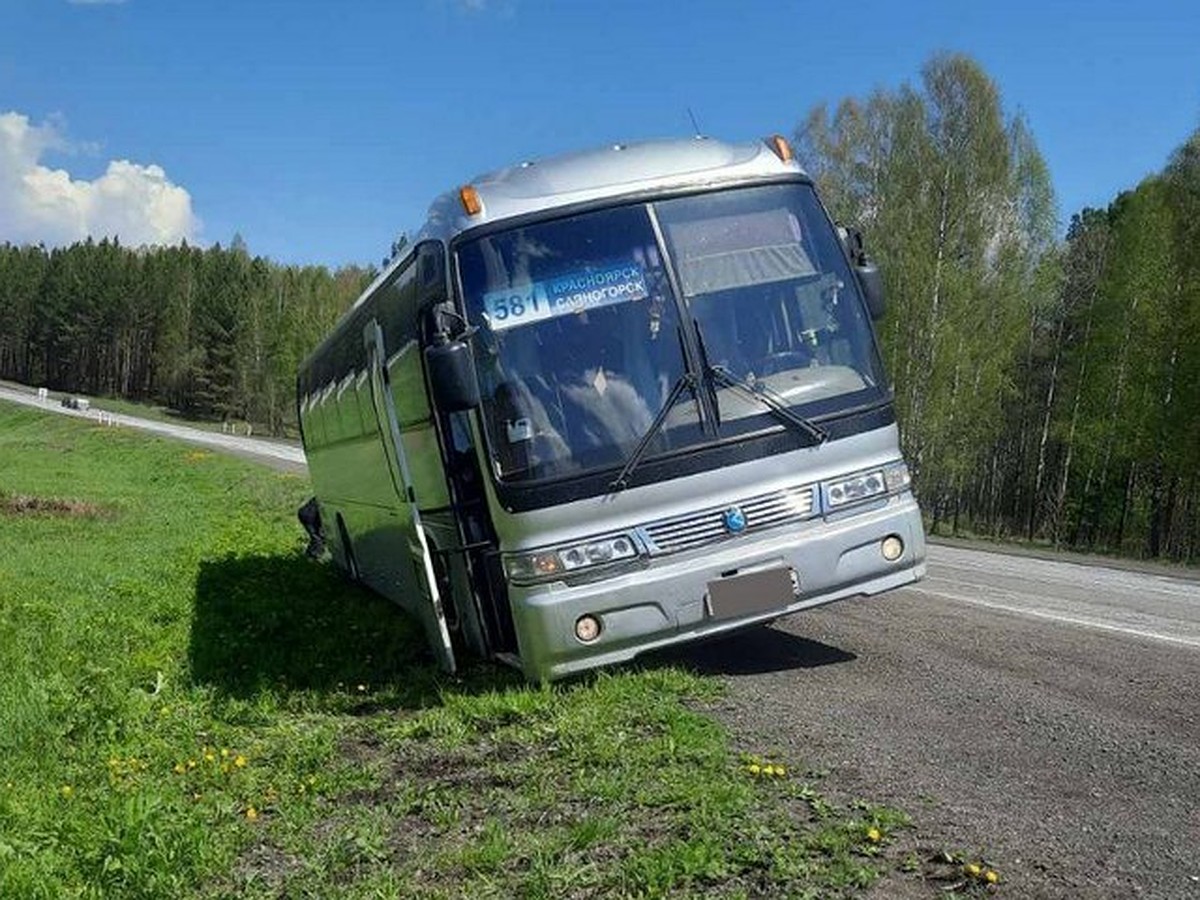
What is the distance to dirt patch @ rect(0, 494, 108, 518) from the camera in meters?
23.4

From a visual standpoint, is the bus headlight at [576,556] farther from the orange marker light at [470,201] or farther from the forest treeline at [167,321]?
the forest treeline at [167,321]

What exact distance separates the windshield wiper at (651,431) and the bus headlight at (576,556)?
336 millimetres

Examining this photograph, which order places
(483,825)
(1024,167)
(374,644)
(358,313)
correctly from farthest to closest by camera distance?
(1024,167)
(358,313)
(374,644)
(483,825)

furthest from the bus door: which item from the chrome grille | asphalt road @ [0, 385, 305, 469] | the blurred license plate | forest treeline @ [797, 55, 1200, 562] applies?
asphalt road @ [0, 385, 305, 469]

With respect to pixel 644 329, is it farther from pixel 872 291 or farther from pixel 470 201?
pixel 872 291

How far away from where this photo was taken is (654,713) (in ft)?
21.3

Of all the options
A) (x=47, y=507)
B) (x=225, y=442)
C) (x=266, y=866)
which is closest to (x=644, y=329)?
(x=266, y=866)

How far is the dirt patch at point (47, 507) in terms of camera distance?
2342 cm

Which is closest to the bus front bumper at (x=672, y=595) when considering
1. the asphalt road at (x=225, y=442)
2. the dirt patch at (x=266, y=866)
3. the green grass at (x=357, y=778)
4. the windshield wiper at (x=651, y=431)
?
the green grass at (x=357, y=778)

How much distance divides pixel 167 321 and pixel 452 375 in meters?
114

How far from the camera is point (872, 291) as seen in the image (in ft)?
24.8

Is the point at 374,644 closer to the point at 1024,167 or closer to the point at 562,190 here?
the point at 562,190

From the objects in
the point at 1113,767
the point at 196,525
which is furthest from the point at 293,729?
the point at 196,525

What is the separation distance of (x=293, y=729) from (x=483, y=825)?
2.64 m
